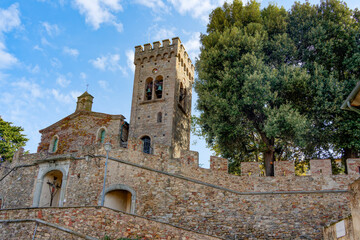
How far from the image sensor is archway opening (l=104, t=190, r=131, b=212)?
15.3 metres

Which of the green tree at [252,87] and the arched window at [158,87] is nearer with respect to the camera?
the green tree at [252,87]

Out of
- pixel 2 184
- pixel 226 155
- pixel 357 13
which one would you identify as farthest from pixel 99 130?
pixel 357 13

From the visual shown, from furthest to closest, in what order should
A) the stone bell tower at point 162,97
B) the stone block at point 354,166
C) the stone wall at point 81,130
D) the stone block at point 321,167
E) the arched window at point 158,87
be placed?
the arched window at point 158,87, the stone bell tower at point 162,97, the stone wall at point 81,130, the stone block at point 321,167, the stone block at point 354,166

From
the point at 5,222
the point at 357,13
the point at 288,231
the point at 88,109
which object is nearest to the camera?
the point at 5,222

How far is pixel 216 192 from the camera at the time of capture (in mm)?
15016

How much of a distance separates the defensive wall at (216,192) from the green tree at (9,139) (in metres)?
12.9

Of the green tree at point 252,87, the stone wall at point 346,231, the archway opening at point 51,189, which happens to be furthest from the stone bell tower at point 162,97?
the stone wall at point 346,231

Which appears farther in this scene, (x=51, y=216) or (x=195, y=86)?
(x=195, y=86)

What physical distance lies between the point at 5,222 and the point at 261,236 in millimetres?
9334

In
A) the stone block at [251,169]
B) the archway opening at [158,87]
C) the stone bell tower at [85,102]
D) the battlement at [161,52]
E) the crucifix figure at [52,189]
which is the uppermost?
the battlement at [161,52]

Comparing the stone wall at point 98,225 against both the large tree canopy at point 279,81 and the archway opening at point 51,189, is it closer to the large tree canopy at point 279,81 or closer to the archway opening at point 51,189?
the archway opening at point 51,189

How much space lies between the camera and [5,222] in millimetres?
11758

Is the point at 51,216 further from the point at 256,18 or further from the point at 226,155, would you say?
the point at 256,18

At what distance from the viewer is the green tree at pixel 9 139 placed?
88.1 ft
